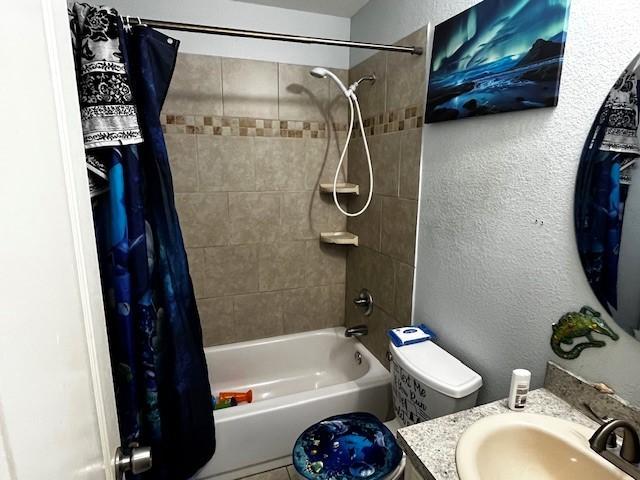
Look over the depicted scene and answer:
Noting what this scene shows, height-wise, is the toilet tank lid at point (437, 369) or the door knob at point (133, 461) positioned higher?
the door knob at point (133, 461)

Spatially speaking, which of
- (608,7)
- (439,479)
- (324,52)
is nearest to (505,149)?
(608,7)

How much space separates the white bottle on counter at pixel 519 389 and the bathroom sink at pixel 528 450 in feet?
0.13

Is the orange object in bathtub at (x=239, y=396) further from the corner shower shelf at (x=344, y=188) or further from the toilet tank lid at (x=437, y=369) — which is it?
the corner shower shelf at (x=344, y=188)

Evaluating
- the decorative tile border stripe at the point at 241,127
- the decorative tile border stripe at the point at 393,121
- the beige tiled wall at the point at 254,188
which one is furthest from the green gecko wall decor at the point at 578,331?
the decorative tile border stripe at the point at 241,127

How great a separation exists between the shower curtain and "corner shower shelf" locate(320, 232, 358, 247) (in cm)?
98

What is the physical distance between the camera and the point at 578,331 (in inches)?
37.3

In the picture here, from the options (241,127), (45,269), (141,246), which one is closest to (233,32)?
(241,127)

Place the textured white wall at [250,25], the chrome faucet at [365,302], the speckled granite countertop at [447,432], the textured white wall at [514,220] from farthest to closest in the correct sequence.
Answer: the chrome faucet at [365,302], the textured white wall at [250,25], the textured white wall at [514,220], the speckled granite countertop at [447,432]

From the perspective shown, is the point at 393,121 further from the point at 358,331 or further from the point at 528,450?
the point at 528,450

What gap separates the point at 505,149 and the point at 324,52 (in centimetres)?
138

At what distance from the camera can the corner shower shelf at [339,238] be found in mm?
2139

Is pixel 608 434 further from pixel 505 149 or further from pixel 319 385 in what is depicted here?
pixel 319 385

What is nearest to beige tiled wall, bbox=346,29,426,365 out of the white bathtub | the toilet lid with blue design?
the white bathtub

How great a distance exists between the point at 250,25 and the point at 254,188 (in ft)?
2.92
